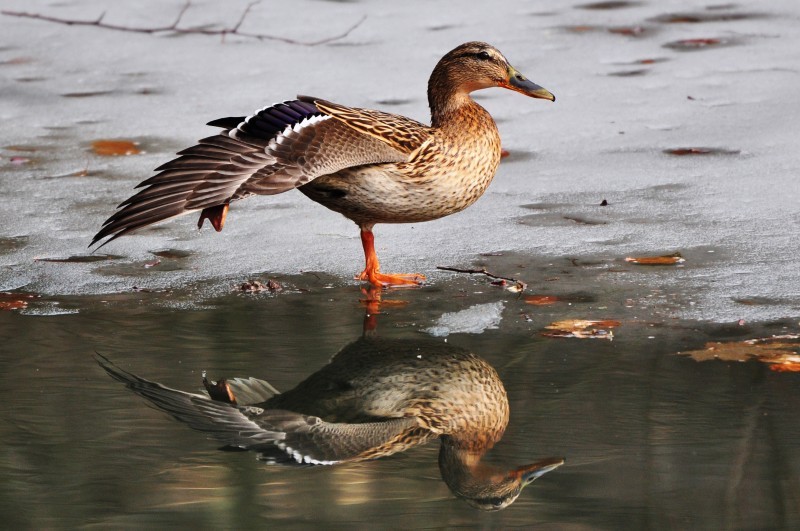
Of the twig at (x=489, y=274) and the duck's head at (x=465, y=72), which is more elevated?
the duck's head at (x=465, y=72)

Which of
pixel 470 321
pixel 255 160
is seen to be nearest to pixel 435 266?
pixel 470 321

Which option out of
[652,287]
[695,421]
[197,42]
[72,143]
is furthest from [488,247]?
[197,42]

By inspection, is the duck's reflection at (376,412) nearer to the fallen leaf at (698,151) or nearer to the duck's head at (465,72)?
the duck's head at (465,72)

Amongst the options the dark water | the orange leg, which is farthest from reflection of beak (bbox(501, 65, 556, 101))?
the dark water

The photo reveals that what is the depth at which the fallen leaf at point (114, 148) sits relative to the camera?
7.41 m

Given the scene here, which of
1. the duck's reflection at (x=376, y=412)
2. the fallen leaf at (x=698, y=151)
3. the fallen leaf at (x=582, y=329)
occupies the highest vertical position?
the duck's reflection at (x=376, y=412)

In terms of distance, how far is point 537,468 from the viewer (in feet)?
11.1

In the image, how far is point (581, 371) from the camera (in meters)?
4.14

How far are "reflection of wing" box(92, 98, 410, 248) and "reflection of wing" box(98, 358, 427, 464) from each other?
79 cm

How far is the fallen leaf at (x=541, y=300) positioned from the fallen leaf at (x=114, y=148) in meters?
3.21

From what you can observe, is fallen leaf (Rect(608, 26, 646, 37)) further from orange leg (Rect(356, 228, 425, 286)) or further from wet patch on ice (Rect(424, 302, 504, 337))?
wet patch on ice (Rect(424, 302, 504, 337))

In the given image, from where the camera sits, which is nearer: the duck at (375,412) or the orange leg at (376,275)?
the duck at (375,412)

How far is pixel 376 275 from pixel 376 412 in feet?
4.84

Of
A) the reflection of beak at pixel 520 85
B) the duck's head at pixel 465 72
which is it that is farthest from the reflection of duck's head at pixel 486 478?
the reflection of beak at pixel 520 85
